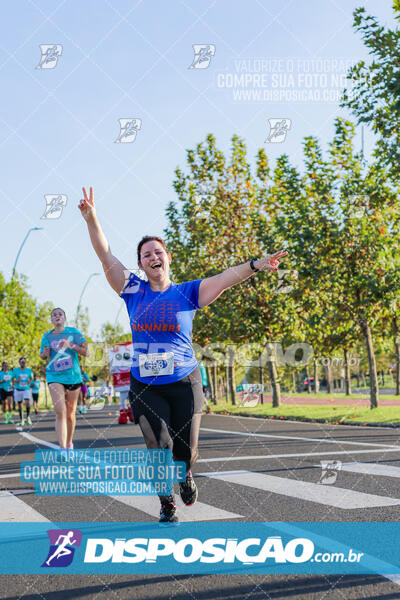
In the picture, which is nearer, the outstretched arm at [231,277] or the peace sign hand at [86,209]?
the outstretched arm at [231,277]

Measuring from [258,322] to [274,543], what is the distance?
18777mm

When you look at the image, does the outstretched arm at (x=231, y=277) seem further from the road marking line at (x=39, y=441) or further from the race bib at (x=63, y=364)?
the road marking line at (x=39, y=441)

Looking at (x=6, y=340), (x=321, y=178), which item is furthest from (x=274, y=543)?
(x=6, y=340)

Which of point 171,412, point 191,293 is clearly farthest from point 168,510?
point 191,293

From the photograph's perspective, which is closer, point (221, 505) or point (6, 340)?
point (221, 505)

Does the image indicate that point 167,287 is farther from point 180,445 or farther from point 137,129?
point 137,129

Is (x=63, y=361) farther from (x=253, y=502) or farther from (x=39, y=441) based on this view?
(x=39, y=441)

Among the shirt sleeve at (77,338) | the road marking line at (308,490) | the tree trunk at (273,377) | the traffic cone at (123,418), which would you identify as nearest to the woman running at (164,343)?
the road marking line at (308,490)

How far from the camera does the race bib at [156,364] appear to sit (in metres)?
4.27

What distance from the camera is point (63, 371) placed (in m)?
8.22

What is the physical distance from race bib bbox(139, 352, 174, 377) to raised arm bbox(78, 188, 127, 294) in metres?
0.56

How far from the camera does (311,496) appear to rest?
552 centimetres

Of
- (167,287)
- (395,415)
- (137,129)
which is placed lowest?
(395,415)

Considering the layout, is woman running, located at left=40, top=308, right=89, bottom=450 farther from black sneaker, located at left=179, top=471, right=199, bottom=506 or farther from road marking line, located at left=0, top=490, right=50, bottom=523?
black sneaker, located at left=179, top=471, right=199, bottom=506
